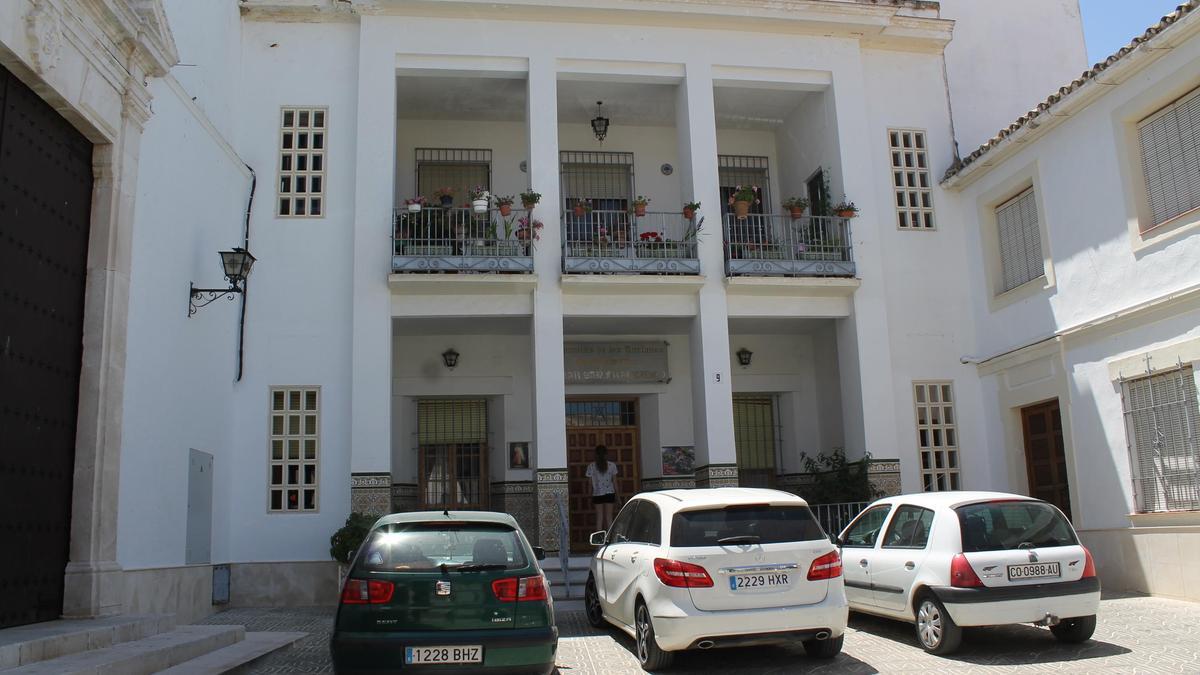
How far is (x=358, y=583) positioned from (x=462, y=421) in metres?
10.4

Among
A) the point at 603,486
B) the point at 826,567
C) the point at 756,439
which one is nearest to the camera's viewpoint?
the point at 826,567

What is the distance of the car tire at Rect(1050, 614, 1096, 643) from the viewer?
8539 millimetres

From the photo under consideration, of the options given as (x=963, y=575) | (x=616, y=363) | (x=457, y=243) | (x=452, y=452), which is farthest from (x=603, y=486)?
(x=963, y=575)

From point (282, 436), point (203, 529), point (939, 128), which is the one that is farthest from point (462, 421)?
point (939, 128)

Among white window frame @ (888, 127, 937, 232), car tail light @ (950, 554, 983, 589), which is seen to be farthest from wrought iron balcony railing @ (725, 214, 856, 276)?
car tail light @ (950, 554, 983, 589)

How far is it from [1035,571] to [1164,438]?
188 inches

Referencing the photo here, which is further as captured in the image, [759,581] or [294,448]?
[294,448]

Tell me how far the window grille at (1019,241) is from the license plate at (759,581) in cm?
877

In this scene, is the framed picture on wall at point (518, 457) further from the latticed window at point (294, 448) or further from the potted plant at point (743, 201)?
the potted plant at point (743, 201)

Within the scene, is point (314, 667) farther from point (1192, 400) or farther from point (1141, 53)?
point (1141, 53)

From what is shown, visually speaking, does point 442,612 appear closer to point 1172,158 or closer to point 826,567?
point 826,567

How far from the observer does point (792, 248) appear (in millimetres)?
15578

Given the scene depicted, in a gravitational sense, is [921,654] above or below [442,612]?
below

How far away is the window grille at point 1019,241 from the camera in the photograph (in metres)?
14.6
